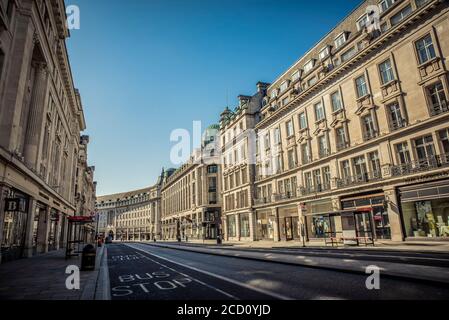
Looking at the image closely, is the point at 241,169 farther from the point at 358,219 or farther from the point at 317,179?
the point at 358,219

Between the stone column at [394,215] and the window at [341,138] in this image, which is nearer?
the stone column at [394,215]

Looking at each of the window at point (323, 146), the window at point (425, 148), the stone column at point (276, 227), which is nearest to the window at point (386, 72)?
the window at point (425, 148)

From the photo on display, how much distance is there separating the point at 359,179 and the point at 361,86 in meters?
9.16

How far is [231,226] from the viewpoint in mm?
52188

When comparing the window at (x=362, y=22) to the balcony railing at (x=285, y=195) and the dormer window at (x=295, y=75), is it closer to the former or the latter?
the dormer window at (x=295, y=75)

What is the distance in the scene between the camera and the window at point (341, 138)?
28336 mm

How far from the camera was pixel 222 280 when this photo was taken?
29.3 feet

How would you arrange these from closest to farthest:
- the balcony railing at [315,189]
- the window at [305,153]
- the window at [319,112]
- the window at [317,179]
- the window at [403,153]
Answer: the window at [403,153] → the balcony railing at [315,189] → the window at [317,179] → the window at [319,112] → the window at [305,153]

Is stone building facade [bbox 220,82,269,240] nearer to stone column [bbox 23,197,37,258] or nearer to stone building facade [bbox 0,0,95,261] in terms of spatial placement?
stone building facade [bbox 0,0,95,261]

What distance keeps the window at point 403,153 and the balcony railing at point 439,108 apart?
304 centimetres

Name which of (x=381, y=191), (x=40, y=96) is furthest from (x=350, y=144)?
(x=40, y=96)

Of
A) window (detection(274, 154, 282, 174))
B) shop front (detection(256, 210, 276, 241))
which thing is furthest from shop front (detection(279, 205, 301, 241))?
window (detection(274, 154, 282, 174))

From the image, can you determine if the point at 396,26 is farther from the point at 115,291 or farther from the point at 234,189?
the point at 234,189
